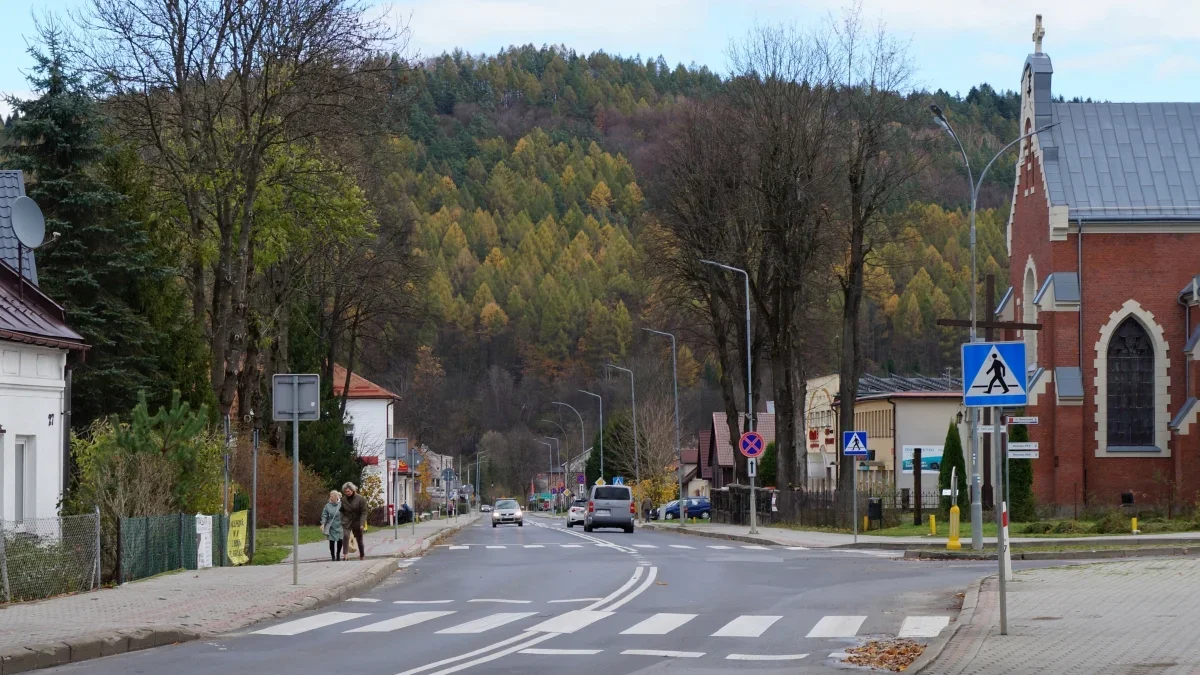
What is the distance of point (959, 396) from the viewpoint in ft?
242

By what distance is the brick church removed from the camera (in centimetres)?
4250

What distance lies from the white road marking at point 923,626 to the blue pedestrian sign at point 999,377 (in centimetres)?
245

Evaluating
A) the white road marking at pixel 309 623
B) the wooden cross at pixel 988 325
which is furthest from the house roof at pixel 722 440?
the white road marking at pixel 309 623

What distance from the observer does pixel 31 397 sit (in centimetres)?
2441

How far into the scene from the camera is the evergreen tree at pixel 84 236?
3316 cm

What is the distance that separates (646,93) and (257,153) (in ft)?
444

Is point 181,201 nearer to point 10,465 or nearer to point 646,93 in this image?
point 10,465

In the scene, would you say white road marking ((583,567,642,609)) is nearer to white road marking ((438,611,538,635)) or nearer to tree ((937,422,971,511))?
white road marking ((438,611,538,635))

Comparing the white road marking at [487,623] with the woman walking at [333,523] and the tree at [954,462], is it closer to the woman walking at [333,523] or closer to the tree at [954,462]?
the woman walking at [333,523]

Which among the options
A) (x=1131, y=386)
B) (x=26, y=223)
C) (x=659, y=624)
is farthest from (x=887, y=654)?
(x=1131, y=386)

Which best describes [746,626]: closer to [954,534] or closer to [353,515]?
[353,515]

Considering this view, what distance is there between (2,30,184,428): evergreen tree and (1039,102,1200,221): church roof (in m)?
26.8

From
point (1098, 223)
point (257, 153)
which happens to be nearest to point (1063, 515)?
point (1098, 223)

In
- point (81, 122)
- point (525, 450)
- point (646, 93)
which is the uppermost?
point (646, 93)
